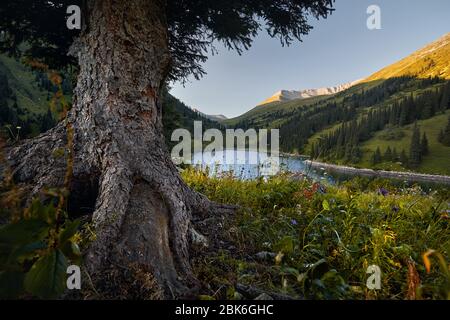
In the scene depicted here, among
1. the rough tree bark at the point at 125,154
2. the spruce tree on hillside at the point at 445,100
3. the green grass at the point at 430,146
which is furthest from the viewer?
the spruce tree on hillside at the point at 445,100

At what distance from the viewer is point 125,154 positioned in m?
2.98

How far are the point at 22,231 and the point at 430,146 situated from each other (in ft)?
459

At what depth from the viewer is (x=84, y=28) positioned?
3.85 m

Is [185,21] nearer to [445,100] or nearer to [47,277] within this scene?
[47,277]

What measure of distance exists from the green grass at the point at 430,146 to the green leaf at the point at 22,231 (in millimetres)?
113073

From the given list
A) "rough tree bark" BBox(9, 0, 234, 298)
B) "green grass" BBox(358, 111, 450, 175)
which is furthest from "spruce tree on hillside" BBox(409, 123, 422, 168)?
"rough tree bark" BBox(9, 0, 234, 298)

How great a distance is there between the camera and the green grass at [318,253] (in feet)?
6.82

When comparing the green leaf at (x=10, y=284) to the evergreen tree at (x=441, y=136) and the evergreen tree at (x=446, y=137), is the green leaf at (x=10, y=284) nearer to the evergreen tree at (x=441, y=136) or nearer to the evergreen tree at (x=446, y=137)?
the evergreen tree at (x=446, y=137)

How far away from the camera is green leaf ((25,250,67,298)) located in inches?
54.5

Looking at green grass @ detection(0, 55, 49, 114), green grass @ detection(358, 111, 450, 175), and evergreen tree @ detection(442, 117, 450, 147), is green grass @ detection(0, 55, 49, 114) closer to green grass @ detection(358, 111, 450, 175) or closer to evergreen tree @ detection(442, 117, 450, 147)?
green grass @ detection(358, 111, 450, 175)

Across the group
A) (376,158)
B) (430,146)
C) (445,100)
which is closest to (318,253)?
(376,158)

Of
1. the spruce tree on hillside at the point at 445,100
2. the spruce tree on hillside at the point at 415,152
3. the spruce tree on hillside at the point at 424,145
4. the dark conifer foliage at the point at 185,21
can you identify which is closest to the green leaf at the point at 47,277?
the dark conifer foliage at the point at 185,21
